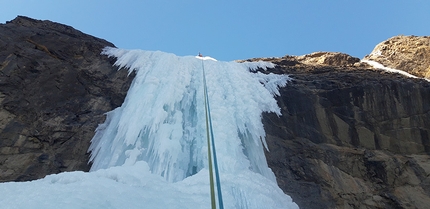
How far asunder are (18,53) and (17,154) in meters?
3.45

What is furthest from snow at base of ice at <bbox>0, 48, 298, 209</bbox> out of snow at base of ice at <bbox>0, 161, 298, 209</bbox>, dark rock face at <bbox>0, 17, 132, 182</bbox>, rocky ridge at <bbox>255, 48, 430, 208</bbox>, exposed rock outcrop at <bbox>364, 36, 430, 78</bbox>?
exposed rock outcrop at <bbox>364, 36, 430, 78</bbox>

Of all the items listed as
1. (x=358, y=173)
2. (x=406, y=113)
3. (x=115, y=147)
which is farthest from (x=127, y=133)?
(x=406, y=113)

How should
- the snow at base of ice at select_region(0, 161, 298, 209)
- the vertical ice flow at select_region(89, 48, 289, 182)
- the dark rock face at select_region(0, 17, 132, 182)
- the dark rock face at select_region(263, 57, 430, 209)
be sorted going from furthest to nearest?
the dark rock face at select_region(263, 57, 430, 209) → the dark rock face at select_region(0, 17, 132, 182) → the vertical ice flow at select_region(89, 48, 289, 182) → the snow at base of ice at select_region(0, 161, 298, 209)

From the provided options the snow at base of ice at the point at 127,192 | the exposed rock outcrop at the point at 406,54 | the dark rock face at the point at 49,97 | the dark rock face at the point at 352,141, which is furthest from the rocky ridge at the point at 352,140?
the dark rock face at the point at 49,97

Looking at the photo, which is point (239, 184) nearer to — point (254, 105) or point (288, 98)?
point (254, 105)

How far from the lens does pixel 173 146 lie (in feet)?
24.3

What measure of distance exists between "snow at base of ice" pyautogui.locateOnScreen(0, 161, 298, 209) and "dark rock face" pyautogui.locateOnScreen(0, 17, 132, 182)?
9.26 ft

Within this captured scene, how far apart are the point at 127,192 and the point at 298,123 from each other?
5.97 metres

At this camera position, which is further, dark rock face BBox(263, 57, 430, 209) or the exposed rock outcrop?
the exposed rock outcrop

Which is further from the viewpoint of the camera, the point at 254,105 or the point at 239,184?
the point at 254,105

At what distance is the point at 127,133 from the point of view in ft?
25.8

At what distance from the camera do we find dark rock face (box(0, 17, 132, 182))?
790 centimetres

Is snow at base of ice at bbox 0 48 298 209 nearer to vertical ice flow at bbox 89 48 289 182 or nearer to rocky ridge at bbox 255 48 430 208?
vertical ice flow at bbox 89 48 289 182

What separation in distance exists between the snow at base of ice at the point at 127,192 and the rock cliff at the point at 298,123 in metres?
1.67
